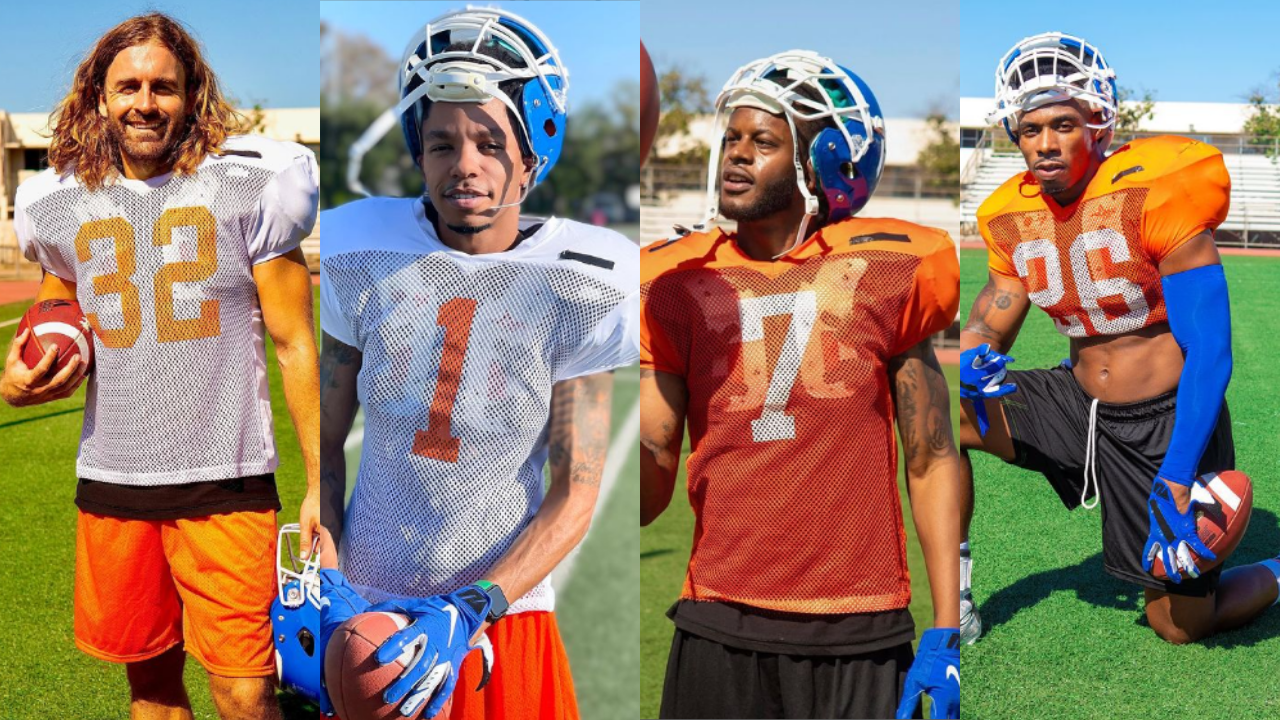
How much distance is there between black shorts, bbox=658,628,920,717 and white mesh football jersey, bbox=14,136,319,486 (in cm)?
94

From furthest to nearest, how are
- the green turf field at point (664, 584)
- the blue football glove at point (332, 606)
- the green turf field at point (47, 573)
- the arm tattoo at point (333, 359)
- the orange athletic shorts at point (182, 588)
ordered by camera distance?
the green turf field at point (664, 584) < the green turf field at point (47, 573) < the orange athletic shorts at point (182, 588) < the arm tattoo at point (333, 359) < the blue football glove at point (332, 606)

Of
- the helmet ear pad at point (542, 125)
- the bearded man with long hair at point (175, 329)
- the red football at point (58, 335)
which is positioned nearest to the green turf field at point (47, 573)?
the bearded man with long hair at point (175, 329)

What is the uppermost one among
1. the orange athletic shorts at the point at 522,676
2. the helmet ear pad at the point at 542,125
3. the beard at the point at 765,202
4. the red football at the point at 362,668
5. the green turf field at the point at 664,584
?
the helmet ear pad at the point at 542,125

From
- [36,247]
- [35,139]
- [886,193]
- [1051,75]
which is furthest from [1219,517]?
[35,139]

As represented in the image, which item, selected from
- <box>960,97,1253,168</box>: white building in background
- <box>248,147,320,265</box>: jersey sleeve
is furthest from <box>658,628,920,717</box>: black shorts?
<box>960,97,1253,168</box>: white building in background

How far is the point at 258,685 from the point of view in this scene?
2328 millimetres

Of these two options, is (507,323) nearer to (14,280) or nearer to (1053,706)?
(1053,706)

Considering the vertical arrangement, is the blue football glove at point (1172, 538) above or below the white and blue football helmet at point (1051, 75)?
below

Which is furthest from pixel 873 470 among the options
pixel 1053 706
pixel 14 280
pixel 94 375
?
pixel 14 280

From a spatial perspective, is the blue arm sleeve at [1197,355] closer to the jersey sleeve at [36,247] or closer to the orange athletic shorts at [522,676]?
the orange athletic shorts at [522,676]

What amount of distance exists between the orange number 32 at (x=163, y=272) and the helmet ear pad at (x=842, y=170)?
1.11 meters

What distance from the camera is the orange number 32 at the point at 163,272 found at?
2223 mm

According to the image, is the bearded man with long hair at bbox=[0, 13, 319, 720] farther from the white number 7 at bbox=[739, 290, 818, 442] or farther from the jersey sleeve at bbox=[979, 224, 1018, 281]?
the jersey sleeve at bbox=[979, 224, 1018, 281]

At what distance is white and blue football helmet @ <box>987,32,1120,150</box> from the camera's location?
332cm
